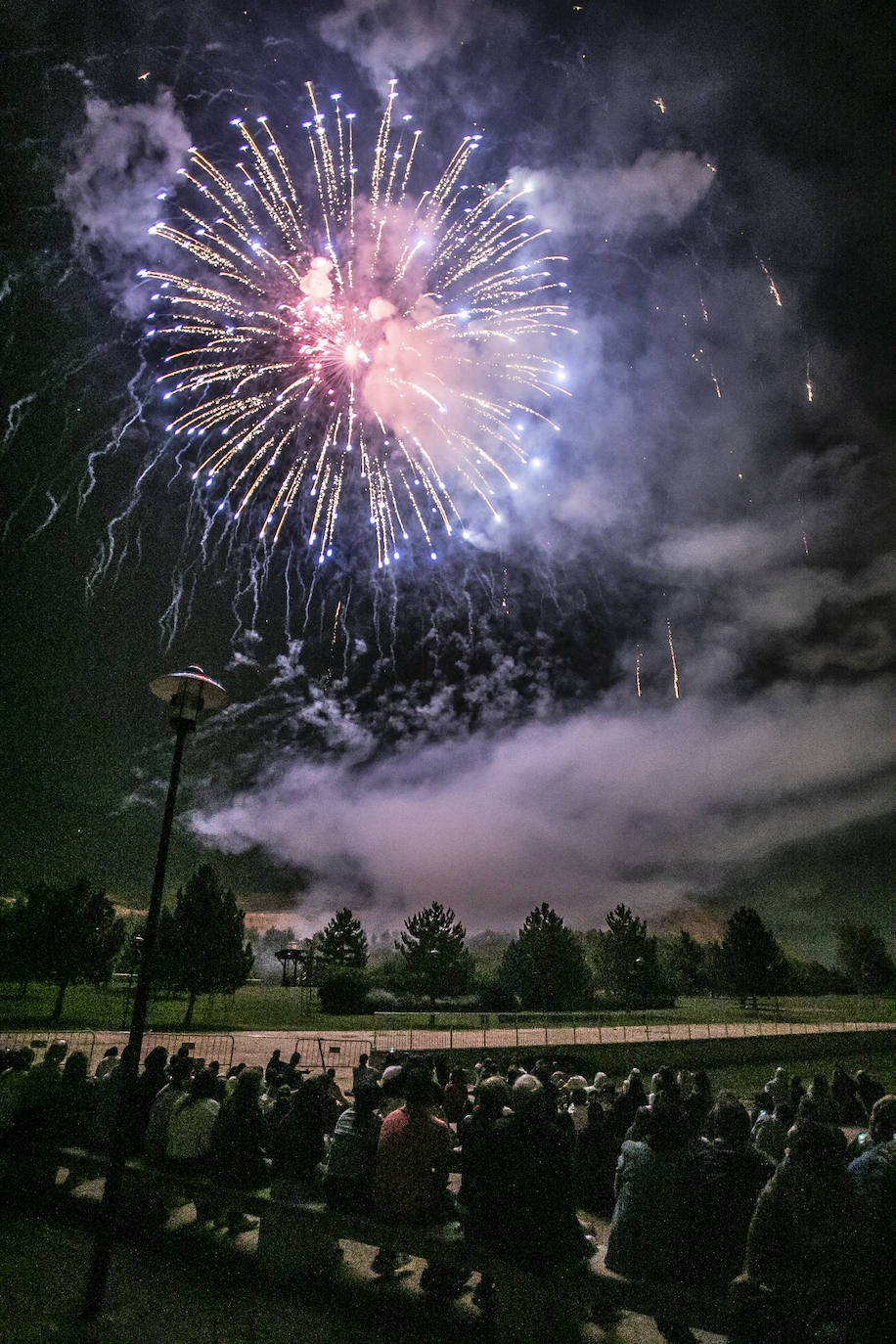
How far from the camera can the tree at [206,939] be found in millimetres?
39250

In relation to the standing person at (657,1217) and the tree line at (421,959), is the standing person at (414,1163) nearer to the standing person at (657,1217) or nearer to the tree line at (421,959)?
the standing person at (657,1217)

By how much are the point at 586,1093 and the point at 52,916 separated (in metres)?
37.3

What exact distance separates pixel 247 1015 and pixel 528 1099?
146 ft

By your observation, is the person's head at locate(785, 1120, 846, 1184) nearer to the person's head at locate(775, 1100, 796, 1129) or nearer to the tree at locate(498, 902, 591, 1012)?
the person's head at locate(775, 1100, 796, 1129)

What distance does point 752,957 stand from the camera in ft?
236

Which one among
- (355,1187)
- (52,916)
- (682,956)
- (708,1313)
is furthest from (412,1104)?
(682,956)

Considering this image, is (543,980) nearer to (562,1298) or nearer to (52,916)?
(52,916)

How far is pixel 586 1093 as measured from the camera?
9297 mm

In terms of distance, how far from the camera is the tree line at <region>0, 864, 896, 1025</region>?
39.3 metres

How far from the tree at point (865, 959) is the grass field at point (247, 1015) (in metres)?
32.3

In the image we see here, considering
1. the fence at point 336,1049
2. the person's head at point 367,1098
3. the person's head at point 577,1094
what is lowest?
the fence at point 336,1049

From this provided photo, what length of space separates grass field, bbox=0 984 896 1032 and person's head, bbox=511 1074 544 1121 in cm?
3398

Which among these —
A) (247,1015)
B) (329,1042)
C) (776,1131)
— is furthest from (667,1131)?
Result: (247,1015)

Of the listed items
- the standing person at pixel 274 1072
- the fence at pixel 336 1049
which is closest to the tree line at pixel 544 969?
the fence at pixel 336 1049
